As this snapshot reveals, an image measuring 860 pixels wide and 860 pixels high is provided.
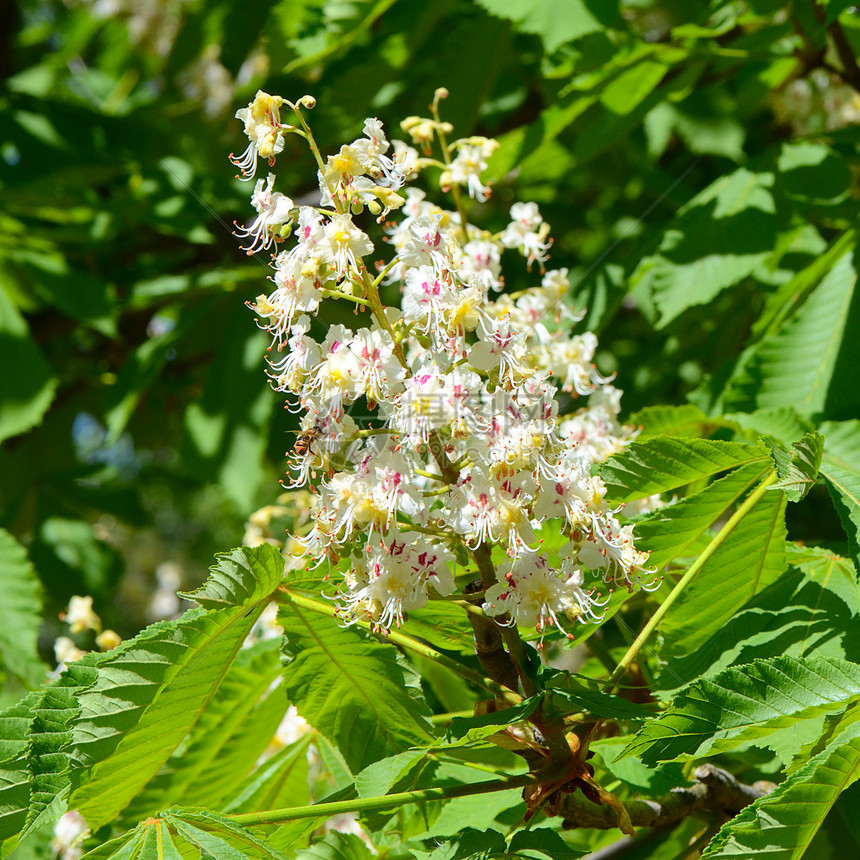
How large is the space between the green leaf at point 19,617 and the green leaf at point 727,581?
4.07ft

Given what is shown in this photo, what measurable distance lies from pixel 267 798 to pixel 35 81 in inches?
106

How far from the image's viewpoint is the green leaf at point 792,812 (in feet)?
2.64

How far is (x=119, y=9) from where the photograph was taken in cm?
433

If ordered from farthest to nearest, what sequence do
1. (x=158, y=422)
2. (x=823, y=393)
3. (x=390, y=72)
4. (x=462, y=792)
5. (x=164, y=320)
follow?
1. (x=158, y=422)
2. (x=164, y=320)
3. (x=390, y=72)
4. (x=823, y=393)
5. (x=462, y=792)

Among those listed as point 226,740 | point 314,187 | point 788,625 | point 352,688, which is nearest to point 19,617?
point 226,740

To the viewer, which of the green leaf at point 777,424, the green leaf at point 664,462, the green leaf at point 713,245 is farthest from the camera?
the green leaf at point 713,245

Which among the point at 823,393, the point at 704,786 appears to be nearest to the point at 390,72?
the point at 823,393

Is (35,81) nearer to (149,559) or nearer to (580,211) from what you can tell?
(580,211)

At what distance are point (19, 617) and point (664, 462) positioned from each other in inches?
54.6

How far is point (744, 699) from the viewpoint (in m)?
0.92

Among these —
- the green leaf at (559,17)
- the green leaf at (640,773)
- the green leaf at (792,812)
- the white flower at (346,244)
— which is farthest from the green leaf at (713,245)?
→ the green leaf at (792,812)

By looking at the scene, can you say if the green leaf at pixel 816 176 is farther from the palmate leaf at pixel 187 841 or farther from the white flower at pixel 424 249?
the palmate leaf at pixel 187 841

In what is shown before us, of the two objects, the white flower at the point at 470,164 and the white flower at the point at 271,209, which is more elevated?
the white flower at the point at 271,209

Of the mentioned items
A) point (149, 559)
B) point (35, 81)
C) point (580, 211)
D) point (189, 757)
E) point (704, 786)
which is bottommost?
point (149, 559)
